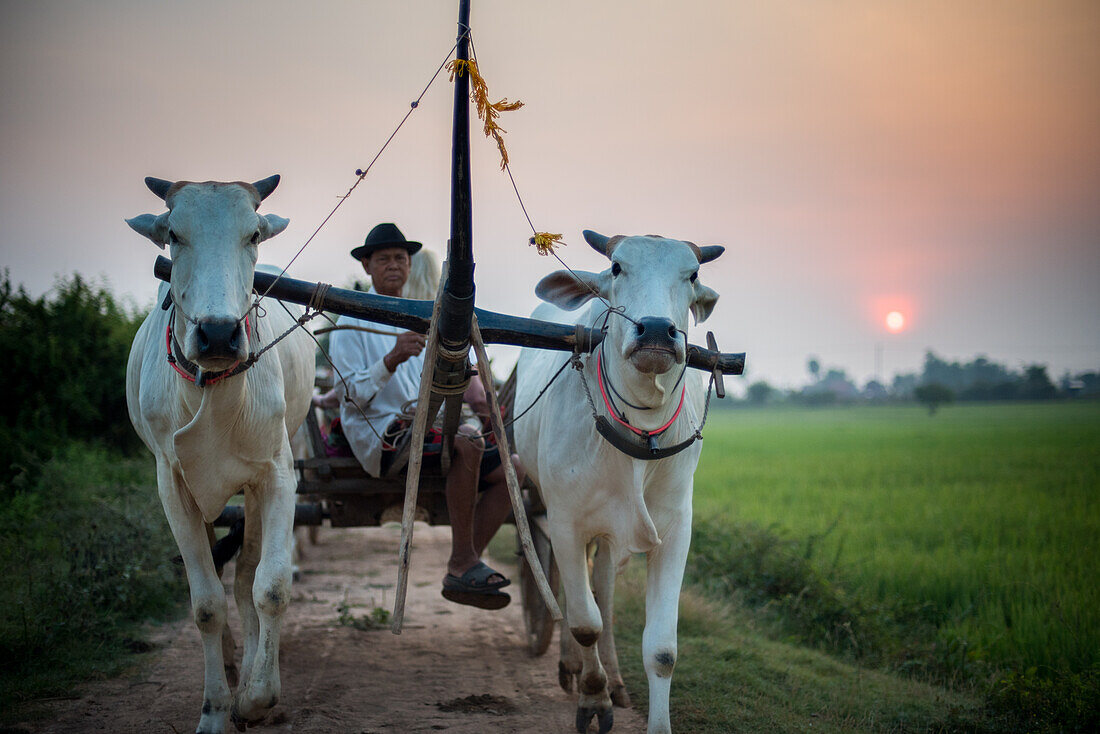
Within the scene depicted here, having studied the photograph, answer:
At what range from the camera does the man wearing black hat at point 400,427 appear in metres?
4.67

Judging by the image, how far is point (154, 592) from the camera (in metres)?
6.23

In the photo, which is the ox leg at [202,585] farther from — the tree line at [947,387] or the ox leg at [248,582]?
the tree line at [947,387]

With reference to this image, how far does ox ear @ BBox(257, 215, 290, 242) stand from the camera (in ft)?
11.4

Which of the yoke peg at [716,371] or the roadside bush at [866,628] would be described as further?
the roadside bush at [866,628]

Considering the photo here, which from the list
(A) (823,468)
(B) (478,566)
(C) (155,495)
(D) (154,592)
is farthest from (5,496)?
(A) (823,468)

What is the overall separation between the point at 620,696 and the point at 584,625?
0.91 m

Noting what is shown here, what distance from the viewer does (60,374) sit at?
371 inches

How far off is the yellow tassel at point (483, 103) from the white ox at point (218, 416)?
0.97 metres

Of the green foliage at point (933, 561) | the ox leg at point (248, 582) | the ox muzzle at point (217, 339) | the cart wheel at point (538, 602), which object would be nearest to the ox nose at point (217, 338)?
the ox muzzle at point (217, 339)

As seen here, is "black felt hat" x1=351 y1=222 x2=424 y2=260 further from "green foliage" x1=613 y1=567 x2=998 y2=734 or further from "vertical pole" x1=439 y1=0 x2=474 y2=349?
"green foliage" x1=613 y1=567 x2=998 y2=734

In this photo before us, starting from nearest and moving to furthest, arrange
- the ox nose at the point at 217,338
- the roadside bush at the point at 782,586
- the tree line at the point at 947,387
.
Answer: the ox nose at the point at 217,338
the roadside bush at the point at 782,586
the tree line at the point at 947,387

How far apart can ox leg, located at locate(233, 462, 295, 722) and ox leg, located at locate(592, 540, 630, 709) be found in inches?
69.1

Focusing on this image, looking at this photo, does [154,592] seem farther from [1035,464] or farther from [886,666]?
[1035,464]

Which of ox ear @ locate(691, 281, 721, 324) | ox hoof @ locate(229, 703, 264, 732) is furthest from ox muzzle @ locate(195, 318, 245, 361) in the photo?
ox ear @ locate(691, 281, 721, 324)
